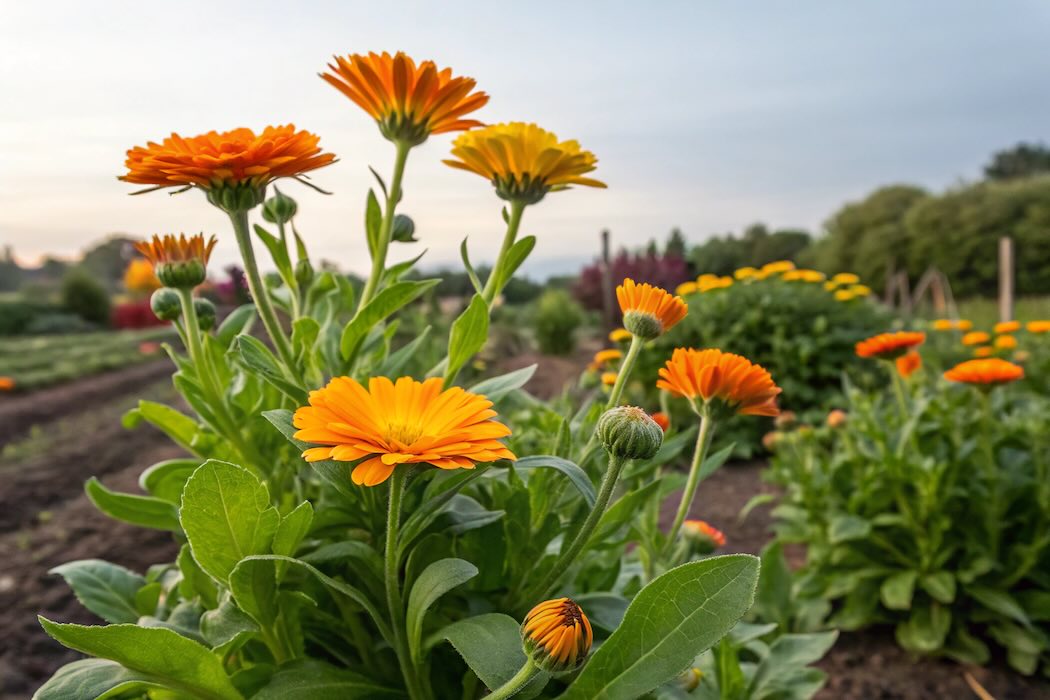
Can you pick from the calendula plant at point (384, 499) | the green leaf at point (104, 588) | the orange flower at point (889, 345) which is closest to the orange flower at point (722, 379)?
the calendula plant at point (384, 499)

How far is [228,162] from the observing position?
715 millimetres

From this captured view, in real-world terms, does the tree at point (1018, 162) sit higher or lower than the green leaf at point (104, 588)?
higher

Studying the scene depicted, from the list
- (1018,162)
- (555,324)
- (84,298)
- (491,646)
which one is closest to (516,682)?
(491,646)

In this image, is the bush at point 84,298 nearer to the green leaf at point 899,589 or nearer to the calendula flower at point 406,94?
the green leaf at point 899,589

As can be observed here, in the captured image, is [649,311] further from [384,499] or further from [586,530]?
[384,499]

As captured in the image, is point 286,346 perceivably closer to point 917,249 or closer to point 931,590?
point 931,590

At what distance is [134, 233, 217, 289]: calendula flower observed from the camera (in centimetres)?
88

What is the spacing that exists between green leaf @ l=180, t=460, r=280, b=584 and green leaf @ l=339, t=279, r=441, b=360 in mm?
218

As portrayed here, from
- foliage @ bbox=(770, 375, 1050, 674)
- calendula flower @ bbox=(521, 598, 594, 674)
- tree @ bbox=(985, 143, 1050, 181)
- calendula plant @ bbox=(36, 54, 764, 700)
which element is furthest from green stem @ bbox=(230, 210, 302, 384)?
tree @ bbox=(985, 143, 1050, 181)

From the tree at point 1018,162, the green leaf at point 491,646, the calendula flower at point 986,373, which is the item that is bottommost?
the calendula flower at point 986,373

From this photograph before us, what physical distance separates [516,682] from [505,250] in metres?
0.49

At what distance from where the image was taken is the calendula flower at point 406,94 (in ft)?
2.63

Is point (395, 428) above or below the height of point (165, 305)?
below

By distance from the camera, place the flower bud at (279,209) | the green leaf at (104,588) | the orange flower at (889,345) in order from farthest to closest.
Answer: the orange flower at (889,345) → the green leaf at (104,588) → the flower bud at (279,209)
